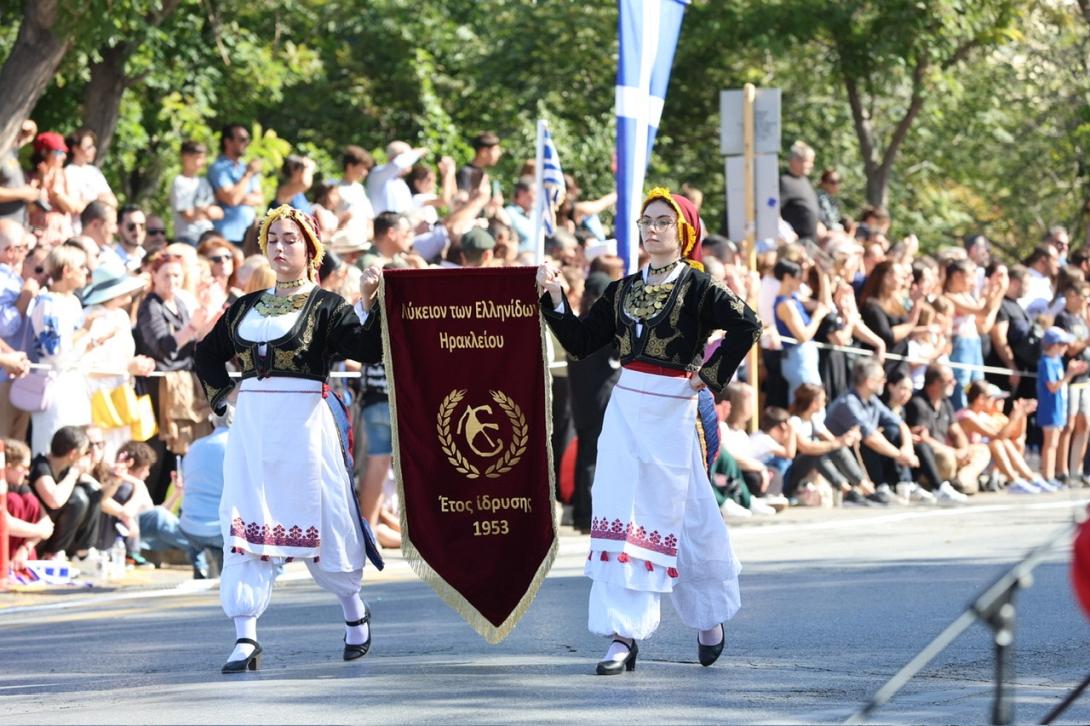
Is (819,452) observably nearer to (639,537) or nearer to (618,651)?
(639,537)

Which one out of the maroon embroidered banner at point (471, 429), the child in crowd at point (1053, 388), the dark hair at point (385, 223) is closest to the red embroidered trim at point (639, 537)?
the maroon embroidered banner at point (471, 429)

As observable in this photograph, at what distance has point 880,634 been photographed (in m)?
9.48

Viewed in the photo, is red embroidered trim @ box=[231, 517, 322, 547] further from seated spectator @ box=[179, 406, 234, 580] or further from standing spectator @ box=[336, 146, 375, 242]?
standing spectator @ box=[336, 146, 375, 242]

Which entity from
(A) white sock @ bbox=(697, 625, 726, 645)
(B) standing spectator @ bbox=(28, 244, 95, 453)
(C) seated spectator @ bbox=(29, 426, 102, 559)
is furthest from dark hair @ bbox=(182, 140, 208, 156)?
(A) white sock @ bbox=(697, 625, 726, 645)

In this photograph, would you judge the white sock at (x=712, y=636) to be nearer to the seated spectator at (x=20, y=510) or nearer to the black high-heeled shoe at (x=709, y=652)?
the black high-heeled shoe at (x=709, y=652)

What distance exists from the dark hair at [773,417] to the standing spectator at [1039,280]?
4901 millimetres

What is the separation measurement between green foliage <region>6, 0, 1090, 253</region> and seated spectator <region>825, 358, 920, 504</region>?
9.47 meters

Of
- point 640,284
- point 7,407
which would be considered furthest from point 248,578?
point 7,407

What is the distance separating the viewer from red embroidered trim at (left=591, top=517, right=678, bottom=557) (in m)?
8.50

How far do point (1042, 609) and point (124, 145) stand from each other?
19155 mm

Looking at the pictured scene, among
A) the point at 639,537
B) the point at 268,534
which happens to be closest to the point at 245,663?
the point at 268,534

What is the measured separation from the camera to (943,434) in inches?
722

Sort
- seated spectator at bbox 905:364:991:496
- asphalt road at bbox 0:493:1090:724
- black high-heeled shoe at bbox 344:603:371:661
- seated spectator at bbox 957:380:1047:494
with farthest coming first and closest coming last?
seated spectator at bbox 957:380:1047:494
seated spectator at bbox 905:364:991:496
black high-heeled shoe at bbox 344:603:371:661
asphalt road at bbox 0:493:1090:724

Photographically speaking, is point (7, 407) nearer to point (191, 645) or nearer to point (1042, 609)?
point (191, 645)
